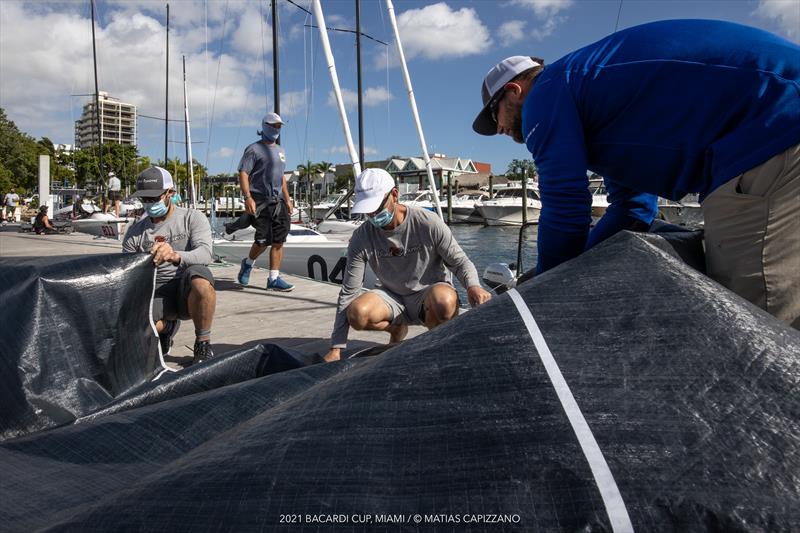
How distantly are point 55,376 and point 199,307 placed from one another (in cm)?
130

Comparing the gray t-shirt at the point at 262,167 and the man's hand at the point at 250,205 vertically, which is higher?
the gray t-shirt at the point at 262,167

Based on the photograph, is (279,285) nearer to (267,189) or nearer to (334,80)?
(267,189)

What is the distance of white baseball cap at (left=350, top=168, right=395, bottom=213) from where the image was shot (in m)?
3.17

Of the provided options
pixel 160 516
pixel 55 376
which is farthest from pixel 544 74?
pixel 55 376

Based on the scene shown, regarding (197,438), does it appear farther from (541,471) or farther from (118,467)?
(541,471)

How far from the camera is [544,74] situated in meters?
1.84

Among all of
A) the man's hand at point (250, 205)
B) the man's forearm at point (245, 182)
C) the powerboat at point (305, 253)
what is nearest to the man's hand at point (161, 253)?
the man's hand at point (250, 205)

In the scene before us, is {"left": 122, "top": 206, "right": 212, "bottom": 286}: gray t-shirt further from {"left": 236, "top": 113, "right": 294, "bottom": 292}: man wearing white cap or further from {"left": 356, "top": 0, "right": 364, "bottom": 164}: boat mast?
{"left": 356, "top": 0, "right": 364, "bottom": 164}: boat mast

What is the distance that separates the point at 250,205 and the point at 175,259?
2.95 meters

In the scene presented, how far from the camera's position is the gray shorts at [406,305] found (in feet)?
11.1

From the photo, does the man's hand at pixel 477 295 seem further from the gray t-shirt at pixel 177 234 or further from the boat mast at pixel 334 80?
the boat mast at pixel 334 80

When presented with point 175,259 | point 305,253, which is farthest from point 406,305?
point 305,253

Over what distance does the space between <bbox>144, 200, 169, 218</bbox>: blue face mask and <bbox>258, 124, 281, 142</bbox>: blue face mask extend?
281 centimetres

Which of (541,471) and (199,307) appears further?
(199,307)
